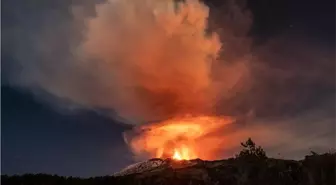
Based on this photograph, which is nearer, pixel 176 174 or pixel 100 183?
pixel 100 183

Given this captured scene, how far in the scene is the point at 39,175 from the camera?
69125mm

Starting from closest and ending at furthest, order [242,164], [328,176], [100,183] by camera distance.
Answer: [328,176] → [100,183] → [242,164]

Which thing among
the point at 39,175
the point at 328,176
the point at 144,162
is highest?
the point at 144,162

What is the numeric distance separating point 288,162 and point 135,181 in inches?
1142

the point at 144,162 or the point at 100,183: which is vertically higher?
the point at 144,162

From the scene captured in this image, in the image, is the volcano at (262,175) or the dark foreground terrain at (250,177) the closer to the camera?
the dark foreground terrain at (250,177)

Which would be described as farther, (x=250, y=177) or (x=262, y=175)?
(x=250, y=177)

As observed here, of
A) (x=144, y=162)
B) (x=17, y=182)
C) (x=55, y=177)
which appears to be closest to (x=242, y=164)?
(x=55, y=177)

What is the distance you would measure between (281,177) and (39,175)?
126 feet

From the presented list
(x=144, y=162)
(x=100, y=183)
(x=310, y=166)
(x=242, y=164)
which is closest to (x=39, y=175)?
(x=100, y=183)

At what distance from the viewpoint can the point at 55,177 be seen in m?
69.0

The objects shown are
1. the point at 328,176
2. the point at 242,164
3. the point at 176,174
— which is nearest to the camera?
the point at 328,176

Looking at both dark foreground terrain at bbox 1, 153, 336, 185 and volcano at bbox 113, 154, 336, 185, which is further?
volcano at bbox 113, 154, 336, 185

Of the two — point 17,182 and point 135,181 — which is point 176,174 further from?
point 17,182
